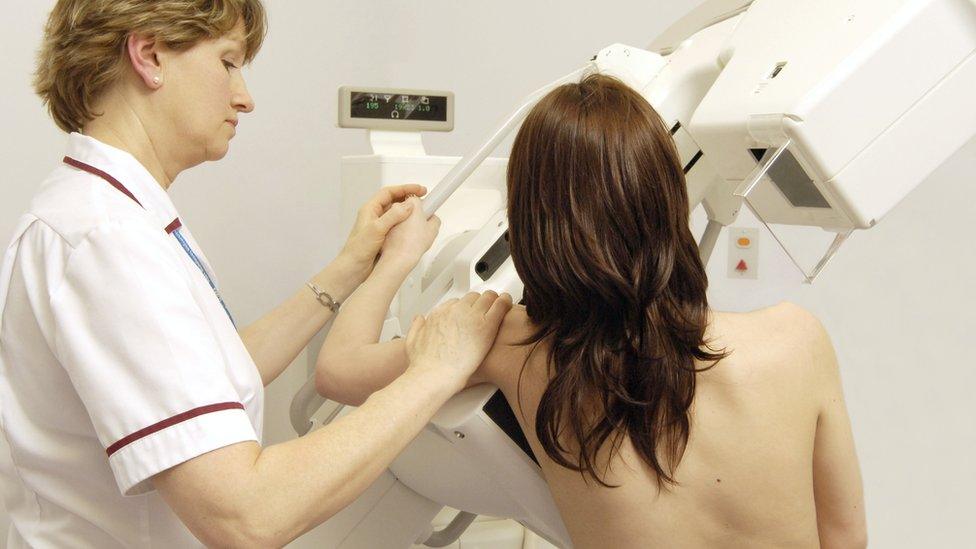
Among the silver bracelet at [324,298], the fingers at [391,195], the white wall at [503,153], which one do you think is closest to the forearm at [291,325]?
the silver bracelet at [324,298]

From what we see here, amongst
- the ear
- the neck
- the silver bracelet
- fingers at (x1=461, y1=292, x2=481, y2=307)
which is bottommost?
the silver bracelet

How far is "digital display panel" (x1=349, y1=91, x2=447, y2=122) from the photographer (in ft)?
6.30

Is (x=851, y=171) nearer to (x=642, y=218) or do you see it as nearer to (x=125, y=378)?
(x=642, y=218)

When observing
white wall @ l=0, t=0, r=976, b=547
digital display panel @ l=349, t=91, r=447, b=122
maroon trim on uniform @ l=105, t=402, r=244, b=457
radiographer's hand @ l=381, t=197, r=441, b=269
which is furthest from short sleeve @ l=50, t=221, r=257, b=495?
white wall @ l=0, t=0, r=976, b=547

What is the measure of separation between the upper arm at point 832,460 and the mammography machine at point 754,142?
0.11 m

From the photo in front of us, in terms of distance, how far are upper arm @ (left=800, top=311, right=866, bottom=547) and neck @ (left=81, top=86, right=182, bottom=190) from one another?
0.84 metres

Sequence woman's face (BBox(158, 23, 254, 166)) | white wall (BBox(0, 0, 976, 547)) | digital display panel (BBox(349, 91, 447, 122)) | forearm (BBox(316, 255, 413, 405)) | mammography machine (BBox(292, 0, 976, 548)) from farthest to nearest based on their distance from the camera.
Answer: white wall (BBox(0, 0, 976, 547)), digital display panel (BBox(349, 91, 447, 122)), forearm (BBox(316, 255, 413, 405)), woman's face (BBox(158, 23, 254, 166)), mammography machine (BBox(292, 0, 976, 548))

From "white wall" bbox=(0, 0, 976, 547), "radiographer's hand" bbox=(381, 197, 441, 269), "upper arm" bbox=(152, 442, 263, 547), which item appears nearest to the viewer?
"upper arm" bbox=(152, 442, 263, 547)

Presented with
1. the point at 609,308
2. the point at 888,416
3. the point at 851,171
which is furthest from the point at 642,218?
the point at 888,416

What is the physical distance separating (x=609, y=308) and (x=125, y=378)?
54 centimetres

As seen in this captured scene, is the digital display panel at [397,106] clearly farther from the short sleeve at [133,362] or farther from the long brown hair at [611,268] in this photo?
the short sleeve at [133,362]

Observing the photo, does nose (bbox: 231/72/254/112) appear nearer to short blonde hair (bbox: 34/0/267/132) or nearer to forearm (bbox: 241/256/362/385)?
short blonde hair (bbox: 34/0/267/132)

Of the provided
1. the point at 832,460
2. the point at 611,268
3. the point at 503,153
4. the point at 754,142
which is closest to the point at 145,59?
the point at 611,268

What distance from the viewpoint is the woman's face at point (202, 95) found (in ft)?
3.98
